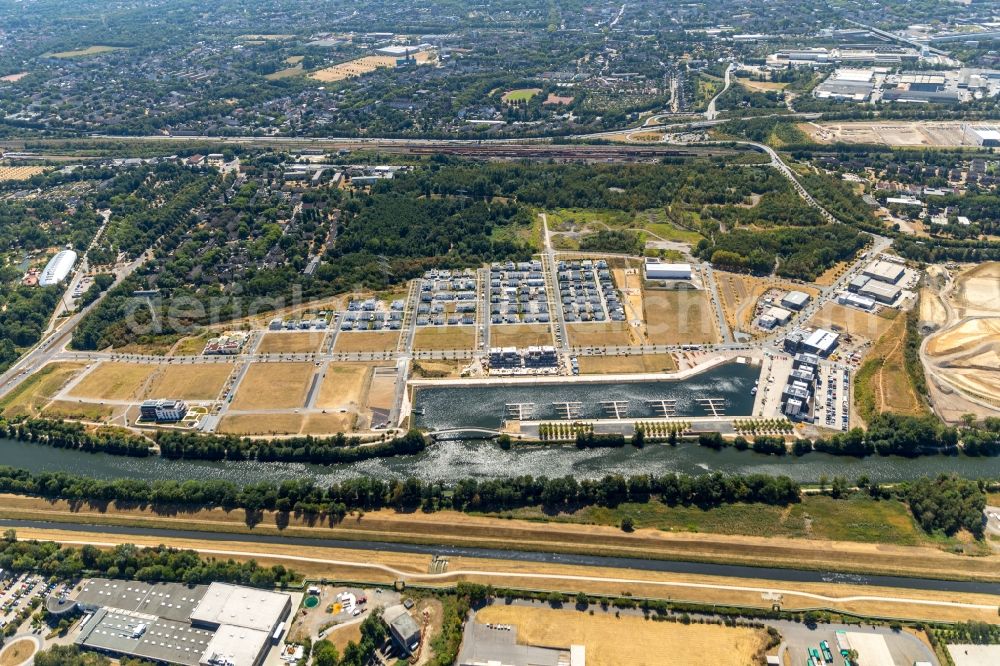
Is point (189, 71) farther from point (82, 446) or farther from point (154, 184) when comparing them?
point (82, 446)

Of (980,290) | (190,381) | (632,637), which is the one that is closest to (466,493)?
(632,637)

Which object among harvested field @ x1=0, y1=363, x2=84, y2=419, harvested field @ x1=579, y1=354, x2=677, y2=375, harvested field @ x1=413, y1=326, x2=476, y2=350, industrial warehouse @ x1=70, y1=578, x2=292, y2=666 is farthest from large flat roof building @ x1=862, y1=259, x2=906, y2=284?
harvested field @ x1=0, y1=363, x2=84, y2=419

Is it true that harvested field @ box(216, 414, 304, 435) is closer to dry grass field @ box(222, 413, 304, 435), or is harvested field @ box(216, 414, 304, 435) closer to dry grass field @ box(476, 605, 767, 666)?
dry grass field @ box(222, 413, 304, 435)

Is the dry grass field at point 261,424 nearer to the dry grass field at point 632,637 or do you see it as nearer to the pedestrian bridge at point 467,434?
the pedestrian bridge at point 467,434

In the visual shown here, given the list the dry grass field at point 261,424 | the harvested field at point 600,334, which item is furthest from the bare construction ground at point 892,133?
the dry grass field at point 261,424

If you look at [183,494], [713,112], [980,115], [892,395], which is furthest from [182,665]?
[980,115]
